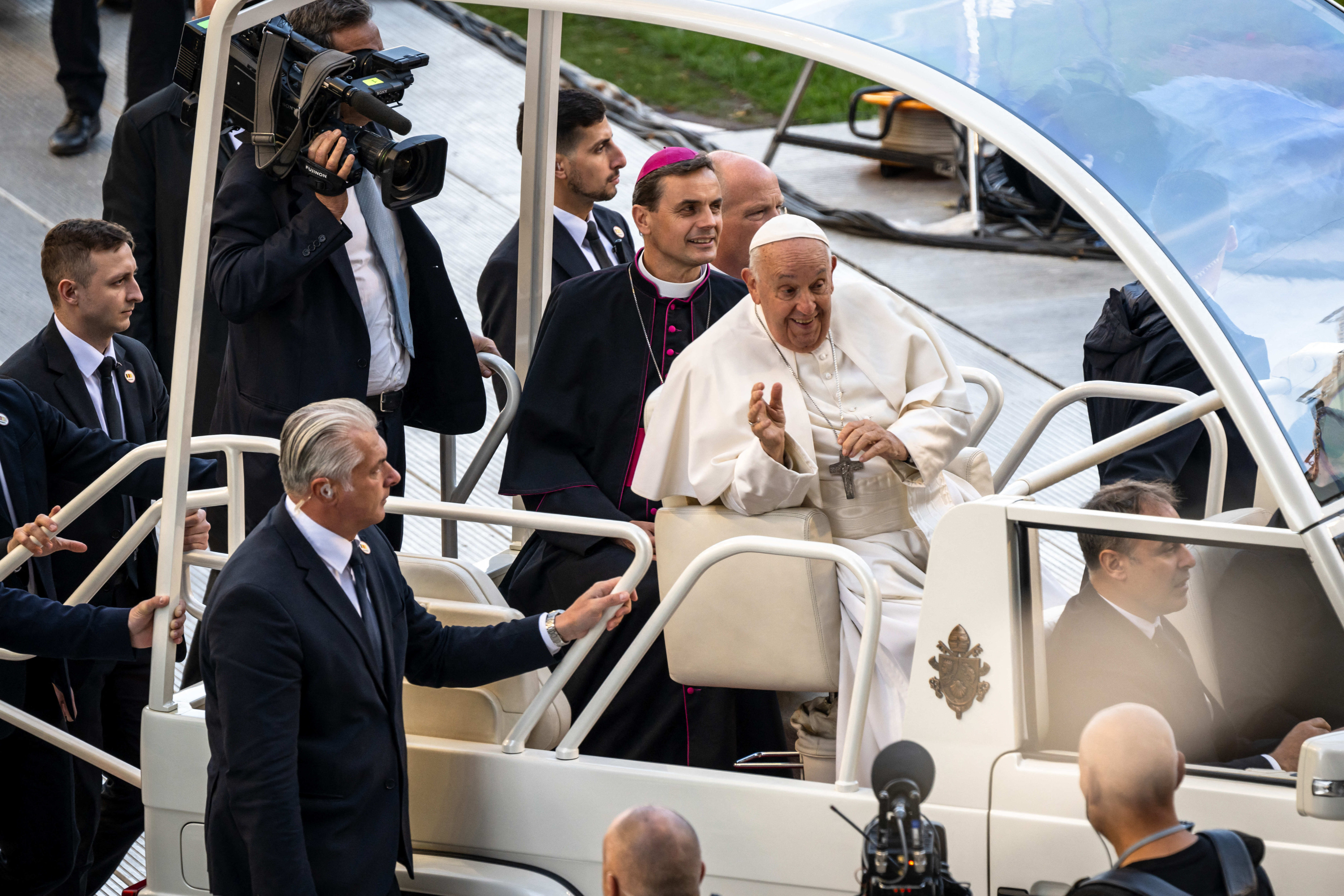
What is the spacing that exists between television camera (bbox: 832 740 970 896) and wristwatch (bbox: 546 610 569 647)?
1.21 metres

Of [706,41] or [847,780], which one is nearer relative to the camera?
[847,780]

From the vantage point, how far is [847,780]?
3.08 metres

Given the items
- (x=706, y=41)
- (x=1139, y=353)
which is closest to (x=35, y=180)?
(x=706, y=41)

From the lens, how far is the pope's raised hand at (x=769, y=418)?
3.38 metres

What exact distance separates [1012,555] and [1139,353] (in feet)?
6.34

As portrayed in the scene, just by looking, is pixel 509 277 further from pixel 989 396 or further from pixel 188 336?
pixel 188 336

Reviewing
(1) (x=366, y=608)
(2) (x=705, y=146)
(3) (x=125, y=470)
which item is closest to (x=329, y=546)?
(1) (x=366, y=608)

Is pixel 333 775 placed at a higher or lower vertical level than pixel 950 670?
lower

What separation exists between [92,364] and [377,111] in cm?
139

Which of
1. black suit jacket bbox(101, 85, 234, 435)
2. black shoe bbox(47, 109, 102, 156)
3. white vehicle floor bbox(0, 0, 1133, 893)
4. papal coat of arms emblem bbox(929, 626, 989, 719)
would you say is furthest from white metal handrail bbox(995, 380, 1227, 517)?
black shoe bbox(47, 109, 102, 156)

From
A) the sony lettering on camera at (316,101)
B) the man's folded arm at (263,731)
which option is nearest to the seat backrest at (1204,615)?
the man's folded arm at (263,731)

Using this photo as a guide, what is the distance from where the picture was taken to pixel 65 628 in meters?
3.64

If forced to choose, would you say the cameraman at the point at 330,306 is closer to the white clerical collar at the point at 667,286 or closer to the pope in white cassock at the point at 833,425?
the white clerical collar at the point at 667,286

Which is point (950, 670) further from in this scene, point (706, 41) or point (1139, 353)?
point (706, 41)
